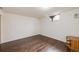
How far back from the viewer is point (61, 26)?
1.31 m

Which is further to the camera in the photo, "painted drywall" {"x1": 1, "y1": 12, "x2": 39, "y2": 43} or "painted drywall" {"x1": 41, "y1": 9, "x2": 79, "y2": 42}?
"painted drywall" {"x1": 1, "y1": 12, "x2": 39, "y2": 43}

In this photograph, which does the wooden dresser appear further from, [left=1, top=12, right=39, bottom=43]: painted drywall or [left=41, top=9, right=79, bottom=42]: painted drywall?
[left=1, top=12, right=39, bottom=43]: painted drywall

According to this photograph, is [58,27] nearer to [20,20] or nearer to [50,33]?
[50,33]

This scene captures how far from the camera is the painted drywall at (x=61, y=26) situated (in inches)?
43.8

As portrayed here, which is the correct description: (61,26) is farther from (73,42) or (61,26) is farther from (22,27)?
(22,27)

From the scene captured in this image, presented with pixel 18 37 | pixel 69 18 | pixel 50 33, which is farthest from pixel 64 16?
pixel 18 37

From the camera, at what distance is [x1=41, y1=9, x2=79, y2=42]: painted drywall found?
3.65ft

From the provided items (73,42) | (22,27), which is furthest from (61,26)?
(22,27)

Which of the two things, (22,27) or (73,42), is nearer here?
(73,42)

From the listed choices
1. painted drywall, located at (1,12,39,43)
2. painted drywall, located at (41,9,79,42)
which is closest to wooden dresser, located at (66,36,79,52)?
painted drywall, located at (41,9,79,42)

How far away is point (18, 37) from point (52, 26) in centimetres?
77

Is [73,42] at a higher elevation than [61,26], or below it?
below

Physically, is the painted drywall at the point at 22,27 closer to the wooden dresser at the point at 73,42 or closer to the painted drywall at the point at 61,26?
the painted drywall at the point at 61,26
